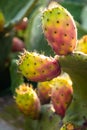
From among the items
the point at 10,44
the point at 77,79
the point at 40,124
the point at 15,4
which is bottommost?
the point at 40,124

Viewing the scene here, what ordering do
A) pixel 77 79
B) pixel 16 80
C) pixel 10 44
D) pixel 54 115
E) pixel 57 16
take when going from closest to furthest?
pixel 57 16 < pixel 77 79 < pixel 54 115 < pixel 16 80 < pixel 10 44

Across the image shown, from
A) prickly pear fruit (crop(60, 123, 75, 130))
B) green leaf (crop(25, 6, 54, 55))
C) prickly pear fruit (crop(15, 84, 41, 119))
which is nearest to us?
prickly pear fruit (crop(60, 123, 75, 130))

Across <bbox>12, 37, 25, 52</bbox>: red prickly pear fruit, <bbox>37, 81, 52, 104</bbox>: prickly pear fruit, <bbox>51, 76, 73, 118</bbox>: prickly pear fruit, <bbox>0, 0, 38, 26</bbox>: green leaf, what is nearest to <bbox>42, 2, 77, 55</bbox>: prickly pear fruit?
<bbox>51, 76, 73, 118</bbox>: prickly pear fruit

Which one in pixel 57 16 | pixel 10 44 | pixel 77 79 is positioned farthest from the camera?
pixel 10 44

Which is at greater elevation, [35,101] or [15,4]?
[15,4]

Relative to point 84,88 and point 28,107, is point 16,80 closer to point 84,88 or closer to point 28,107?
point 28,107

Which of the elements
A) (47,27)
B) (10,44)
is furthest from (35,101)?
(10,44)

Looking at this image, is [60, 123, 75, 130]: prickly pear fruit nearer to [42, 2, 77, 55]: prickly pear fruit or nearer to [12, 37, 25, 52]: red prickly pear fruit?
[42, 2, 77, 55]: prickly pear fruit
